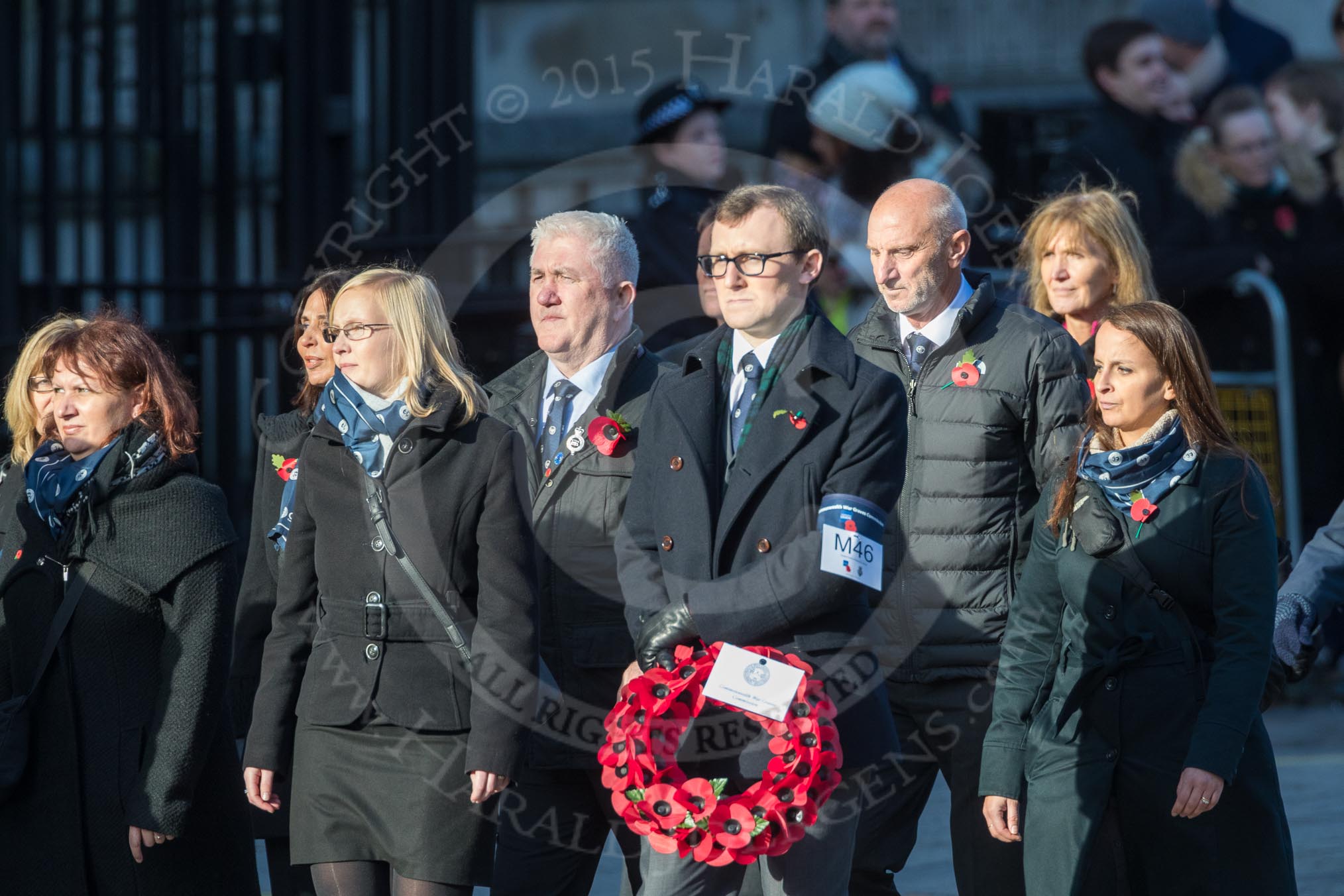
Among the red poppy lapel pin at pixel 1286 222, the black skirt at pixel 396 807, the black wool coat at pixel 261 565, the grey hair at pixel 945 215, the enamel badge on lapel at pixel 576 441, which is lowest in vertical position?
the black skirt at pixel 396 807

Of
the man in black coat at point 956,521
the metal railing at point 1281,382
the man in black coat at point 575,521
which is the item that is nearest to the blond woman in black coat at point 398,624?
the man in black coat at point 575,521

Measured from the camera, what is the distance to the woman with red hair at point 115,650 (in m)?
3.75

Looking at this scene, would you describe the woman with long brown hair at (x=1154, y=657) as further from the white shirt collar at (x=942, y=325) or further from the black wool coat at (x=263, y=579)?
the black wool coat at (x=263, y=579)

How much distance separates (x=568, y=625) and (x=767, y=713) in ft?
3.33

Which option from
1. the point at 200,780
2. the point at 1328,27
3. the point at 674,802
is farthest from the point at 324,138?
the point at 1328,27

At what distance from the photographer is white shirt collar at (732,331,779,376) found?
3.66 m

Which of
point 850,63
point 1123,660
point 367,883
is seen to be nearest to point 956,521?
point 1123,660

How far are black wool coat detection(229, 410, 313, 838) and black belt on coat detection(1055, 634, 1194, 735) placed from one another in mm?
1986

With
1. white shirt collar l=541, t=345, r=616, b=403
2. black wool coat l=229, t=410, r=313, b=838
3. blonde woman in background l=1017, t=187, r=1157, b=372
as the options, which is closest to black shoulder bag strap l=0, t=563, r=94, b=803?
black wool coat l=229, t=410, r=313, b=838

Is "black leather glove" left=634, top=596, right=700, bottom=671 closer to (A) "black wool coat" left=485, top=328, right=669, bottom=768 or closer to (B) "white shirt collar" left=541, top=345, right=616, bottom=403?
(A) "black wool coat" left=485, top=328, right=669, bottom=768

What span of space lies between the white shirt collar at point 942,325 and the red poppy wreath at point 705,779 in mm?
1325

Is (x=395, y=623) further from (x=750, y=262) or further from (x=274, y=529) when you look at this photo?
(x=750, y=262)

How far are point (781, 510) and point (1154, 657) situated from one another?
812mm

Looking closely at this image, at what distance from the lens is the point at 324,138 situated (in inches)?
316
